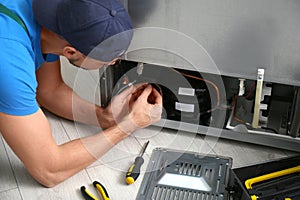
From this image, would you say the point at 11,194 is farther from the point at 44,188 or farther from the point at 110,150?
the point at 110,150

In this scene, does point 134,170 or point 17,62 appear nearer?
point 17,62

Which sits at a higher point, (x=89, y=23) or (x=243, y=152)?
(x=89, y=23)

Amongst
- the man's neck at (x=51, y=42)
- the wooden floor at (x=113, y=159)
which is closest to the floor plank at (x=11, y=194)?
the wooden floor at (x=113, y=159)

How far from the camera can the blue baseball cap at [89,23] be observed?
1015 mm

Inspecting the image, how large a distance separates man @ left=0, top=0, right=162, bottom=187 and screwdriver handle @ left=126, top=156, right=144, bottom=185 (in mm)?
101

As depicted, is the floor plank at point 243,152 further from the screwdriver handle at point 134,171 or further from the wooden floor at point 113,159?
the screwdriver handle at point 134,171

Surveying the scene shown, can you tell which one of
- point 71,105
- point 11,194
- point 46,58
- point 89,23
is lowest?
point 11,194

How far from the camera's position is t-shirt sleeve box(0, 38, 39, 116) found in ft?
3.47

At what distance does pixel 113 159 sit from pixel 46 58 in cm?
39

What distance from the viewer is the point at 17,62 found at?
1.07 metres

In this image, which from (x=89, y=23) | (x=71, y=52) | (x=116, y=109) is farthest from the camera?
(x=116, y=109)

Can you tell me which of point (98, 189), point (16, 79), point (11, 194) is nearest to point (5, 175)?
point (11, 194)

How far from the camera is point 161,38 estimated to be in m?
1.27

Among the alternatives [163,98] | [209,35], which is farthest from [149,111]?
[209,35]
